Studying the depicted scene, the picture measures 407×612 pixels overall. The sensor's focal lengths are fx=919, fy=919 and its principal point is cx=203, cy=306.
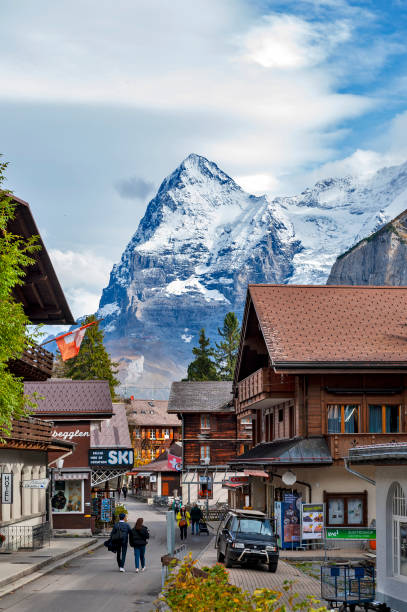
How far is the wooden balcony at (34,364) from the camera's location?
34.8m

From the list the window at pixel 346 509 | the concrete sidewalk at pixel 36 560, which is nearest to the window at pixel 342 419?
the window at pixel 346 509

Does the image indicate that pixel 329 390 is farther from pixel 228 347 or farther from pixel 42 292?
pixel 228 347

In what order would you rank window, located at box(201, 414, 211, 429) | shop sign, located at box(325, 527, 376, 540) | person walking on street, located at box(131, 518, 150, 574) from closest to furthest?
shop sign, located at box(325, 527, 376, 540) → person walking on street, located at box(131, 518, 150, 574) → window, located at box(201, 414, 211, 429)

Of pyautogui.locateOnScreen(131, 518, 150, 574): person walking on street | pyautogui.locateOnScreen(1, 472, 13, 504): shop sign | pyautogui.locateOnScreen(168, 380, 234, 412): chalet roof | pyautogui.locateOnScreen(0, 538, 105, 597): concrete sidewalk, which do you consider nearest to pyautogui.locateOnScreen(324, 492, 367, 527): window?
pyautogui.locateOnScreen(0, 538, 105, 597): concrete sidewalk

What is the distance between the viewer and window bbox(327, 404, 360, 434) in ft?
127

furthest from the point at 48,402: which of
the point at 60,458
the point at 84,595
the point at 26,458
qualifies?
the point at 84,595

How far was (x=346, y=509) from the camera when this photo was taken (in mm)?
37406

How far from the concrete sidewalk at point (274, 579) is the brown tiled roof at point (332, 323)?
9.85 meters

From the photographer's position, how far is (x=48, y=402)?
51.2 m

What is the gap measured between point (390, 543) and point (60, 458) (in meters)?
29.5

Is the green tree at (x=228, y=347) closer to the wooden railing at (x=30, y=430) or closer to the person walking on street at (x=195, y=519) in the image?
the person walking on street at (x=195, y=519)

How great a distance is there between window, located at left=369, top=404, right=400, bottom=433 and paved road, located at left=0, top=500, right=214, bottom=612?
11.3 m

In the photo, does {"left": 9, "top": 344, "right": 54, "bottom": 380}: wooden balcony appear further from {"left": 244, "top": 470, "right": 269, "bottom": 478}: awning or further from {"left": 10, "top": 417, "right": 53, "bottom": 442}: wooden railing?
{"left": 244, "top": 470, "right": 269, "bottom": 478}: awning

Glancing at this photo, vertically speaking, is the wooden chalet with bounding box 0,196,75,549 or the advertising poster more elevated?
the wooden chalet with bounding box 0,196,75,549
